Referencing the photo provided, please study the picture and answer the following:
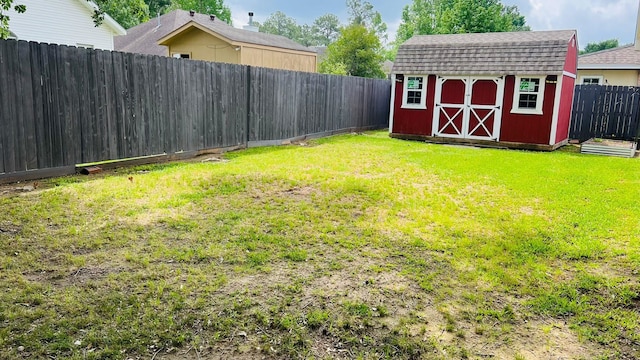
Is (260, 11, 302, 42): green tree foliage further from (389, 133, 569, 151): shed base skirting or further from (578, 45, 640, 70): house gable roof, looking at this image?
(389, 133, 569, 151): shed base skirting

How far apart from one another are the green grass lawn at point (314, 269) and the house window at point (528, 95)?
18.4ft

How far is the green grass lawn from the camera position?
9.78 ft

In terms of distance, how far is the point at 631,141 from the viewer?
1426cm

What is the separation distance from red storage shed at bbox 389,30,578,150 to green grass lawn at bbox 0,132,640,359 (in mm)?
5592

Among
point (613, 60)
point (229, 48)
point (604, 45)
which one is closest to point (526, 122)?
point (613, 60)

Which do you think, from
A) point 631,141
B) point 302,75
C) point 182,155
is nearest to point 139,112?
point 182,155

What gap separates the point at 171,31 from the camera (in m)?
21.5

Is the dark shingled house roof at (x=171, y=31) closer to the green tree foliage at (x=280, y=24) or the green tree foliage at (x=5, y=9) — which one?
the green tree foliage at (x=5, y=9)

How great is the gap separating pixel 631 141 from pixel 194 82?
13.1 meters

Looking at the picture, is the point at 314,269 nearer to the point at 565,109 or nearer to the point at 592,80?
the point at 565,109

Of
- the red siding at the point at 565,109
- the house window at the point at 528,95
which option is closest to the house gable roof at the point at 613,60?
the red siding at the point at 565,109

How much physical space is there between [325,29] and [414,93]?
92.0 metres

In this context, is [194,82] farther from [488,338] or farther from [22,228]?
[488,338]

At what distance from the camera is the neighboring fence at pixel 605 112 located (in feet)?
46.5
